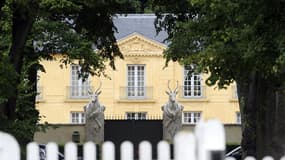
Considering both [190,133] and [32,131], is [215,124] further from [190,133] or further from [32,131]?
[32,131]

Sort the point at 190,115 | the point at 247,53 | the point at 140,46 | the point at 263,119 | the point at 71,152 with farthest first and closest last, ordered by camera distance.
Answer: the point at 190,115 < the point at 140,46 < the point at 263,119 < the point at 247,53 < the point at 71,152

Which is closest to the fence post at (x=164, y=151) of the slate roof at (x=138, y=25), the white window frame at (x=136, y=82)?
the white window frame at (x=136, y=82)

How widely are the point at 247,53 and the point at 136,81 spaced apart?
46.7m

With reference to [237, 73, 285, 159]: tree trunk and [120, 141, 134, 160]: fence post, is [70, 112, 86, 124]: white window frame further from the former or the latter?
[120, 141, 134, 160]: fence post

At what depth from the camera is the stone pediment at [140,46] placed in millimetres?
60094

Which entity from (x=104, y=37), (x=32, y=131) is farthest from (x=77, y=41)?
(x=32, y=131)

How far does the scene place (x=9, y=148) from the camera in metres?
7.18

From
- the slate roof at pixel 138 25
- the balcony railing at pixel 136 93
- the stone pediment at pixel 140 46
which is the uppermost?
the slate roof at pixel 138 25

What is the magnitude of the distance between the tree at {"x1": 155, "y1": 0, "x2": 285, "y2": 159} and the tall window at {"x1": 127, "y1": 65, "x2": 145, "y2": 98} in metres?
32.1

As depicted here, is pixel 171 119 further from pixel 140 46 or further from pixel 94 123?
pixel 140 46

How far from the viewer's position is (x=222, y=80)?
19.7 m

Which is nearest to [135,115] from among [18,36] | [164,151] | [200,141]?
[18,36]

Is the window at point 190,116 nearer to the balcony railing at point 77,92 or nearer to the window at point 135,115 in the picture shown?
the window at point 135,115

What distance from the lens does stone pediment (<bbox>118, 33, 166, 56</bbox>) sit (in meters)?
60.1
